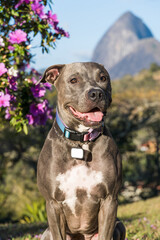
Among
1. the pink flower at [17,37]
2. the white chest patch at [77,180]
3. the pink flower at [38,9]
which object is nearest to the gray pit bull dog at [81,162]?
the white chest patch at [77,180]

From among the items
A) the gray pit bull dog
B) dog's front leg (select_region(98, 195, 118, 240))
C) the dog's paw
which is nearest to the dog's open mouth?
the gray pit bull dog

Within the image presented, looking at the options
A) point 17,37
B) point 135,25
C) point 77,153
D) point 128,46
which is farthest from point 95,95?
point 135,25

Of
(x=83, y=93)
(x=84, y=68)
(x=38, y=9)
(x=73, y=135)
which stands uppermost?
(x=38, y=9)

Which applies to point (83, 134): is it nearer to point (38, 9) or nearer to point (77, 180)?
point (77, 180)

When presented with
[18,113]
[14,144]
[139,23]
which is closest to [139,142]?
[14,144]

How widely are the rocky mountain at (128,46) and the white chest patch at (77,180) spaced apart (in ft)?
255

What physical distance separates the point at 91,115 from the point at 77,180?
1.93 feet

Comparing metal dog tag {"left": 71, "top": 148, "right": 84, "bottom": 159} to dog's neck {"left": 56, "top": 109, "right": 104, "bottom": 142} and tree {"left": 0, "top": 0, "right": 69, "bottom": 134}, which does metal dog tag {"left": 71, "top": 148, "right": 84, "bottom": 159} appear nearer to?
dog's neck {"left": 56, "top": 109, "right": 104, "bottom": 142}

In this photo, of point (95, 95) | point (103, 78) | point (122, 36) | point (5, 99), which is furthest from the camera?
point (122, 36)

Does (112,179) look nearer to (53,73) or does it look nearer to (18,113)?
(53,73)

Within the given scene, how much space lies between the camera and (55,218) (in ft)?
10.8

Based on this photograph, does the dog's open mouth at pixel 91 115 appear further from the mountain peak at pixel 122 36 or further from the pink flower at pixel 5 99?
the mountain peak at pixel 122 36

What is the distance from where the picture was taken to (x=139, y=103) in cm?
1406

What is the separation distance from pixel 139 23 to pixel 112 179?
194 metres
